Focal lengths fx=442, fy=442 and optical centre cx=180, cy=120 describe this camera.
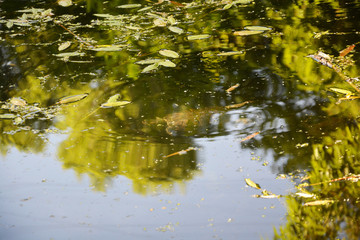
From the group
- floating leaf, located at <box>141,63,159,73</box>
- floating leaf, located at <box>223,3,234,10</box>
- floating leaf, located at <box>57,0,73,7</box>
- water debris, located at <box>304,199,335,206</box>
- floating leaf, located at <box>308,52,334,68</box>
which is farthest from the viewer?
floating leaf, located at <box>57,0,73,7</box>

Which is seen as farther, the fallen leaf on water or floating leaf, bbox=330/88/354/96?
the fallen leaf on water

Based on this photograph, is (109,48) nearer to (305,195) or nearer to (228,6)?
(228,6)

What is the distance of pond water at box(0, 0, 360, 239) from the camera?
42.2 inches

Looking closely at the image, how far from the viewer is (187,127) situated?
1439 millimetres

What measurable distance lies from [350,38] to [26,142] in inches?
54.0

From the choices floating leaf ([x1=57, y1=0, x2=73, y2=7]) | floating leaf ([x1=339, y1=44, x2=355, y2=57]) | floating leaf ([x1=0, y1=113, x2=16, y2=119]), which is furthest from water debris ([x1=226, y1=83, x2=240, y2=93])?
floating leaf ([x1=57, y1=0, x2=73, y2=7])

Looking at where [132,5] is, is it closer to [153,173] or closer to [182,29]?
[182,29]

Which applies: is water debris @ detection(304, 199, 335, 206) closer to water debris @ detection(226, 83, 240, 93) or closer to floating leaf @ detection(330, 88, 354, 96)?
floating leaf @ detection(330, 88, 354, 96)

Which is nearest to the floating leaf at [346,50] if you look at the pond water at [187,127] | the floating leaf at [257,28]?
the pond water at [187,127]

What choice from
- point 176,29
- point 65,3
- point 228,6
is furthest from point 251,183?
point 65,3

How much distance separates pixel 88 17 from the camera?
2.56 meters

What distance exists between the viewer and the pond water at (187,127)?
107cm

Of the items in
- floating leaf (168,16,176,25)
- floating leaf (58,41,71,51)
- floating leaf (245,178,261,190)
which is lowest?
floating leaf (58,41,71,51)

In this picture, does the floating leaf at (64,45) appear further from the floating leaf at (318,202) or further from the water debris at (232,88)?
the floating leaf at (318,202)
